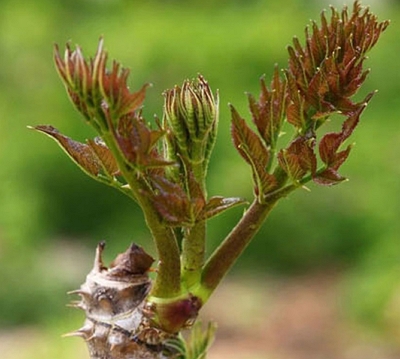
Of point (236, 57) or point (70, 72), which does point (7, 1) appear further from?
point (70, 72)

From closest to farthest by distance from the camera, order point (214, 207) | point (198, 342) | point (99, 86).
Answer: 1. point (99, 86)
2. point (214, 207)
3. point (198, 342)

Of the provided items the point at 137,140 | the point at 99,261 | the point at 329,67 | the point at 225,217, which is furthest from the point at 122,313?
the point at 225,217

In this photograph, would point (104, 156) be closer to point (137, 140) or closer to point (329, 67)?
point (137, 140)

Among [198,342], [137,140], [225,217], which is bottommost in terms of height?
[225,217]

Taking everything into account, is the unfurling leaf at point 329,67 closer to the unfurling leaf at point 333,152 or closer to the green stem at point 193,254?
the unfurling leaf at point 333,152

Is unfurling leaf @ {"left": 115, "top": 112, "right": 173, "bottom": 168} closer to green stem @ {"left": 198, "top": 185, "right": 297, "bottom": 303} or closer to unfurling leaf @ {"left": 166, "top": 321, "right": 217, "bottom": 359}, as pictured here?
green stem @ {"left": 198, "top": 185, "right": 297, "bottom": 303}

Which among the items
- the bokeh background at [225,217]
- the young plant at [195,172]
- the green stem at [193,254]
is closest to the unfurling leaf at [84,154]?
the young plant at [195,172]

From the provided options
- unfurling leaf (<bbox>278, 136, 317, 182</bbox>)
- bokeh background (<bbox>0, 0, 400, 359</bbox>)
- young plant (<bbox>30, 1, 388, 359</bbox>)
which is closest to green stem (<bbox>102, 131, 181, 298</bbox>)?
young plant (<bbox>30, 1, 388, 359</bbox>)
